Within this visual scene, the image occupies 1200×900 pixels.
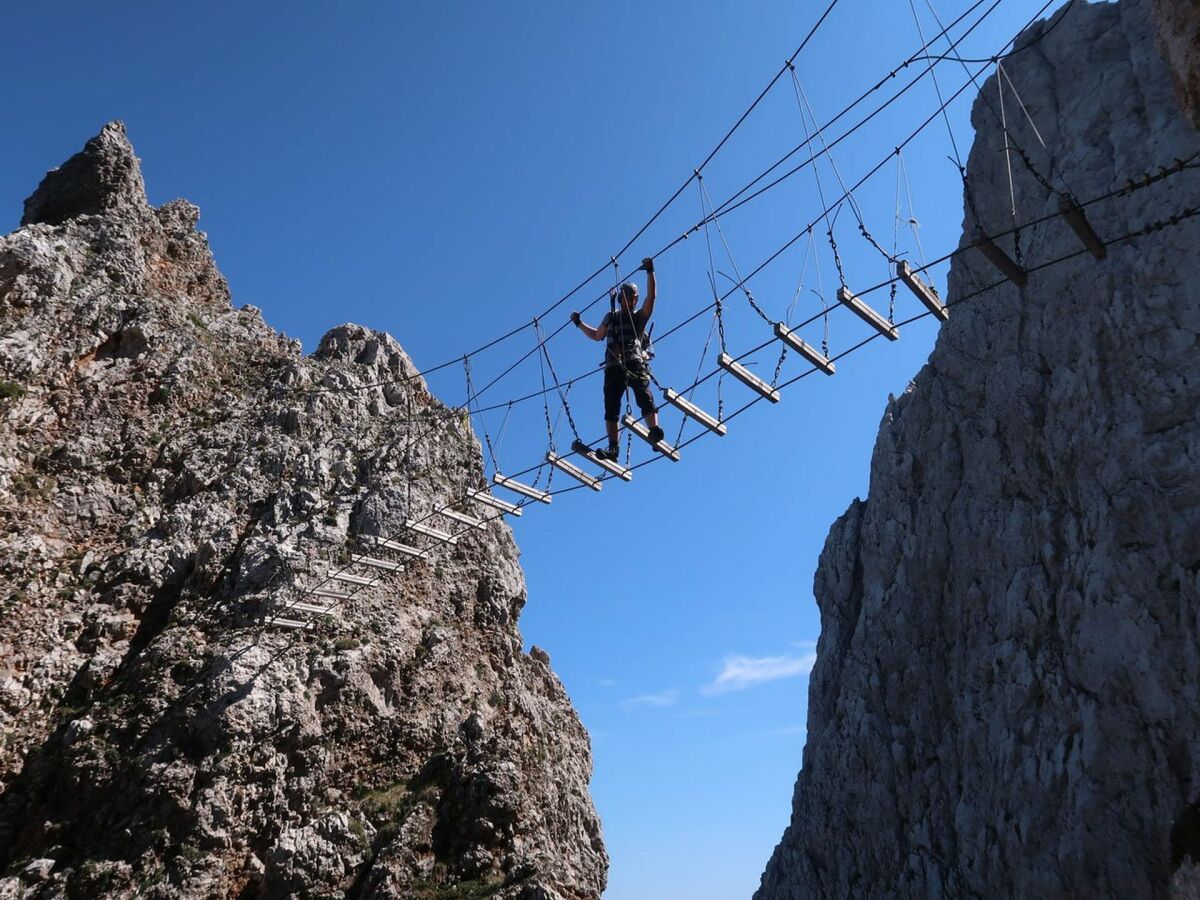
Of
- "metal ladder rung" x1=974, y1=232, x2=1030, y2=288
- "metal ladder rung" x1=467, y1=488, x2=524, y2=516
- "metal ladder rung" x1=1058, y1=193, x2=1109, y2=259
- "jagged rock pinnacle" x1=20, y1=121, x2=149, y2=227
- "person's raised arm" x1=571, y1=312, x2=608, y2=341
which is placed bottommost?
"metal ladder rung" x1=1058, y1=193, x2=1109, y2=259

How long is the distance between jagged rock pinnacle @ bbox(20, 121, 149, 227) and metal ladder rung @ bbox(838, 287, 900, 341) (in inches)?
929

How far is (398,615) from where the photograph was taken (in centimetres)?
2142

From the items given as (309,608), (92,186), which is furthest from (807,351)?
(92,186)

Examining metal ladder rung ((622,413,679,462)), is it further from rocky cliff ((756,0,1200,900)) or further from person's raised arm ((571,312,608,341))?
rocky cliff ((756,0,1200,900))

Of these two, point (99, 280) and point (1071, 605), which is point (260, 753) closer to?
point (99, 280)

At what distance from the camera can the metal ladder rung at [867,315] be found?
446 inches

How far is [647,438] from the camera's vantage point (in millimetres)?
14242

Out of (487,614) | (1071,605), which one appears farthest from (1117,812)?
(487,614)

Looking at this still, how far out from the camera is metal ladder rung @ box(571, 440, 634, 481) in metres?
14.6

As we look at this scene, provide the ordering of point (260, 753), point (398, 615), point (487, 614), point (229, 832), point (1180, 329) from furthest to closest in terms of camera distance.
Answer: point (1180, 329) < point (487, 614) < point (398, 615) < point (260, 753) < point (229, 832)

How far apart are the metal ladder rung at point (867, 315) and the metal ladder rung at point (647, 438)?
3.88 meters

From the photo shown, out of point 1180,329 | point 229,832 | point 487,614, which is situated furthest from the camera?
point 1180,329

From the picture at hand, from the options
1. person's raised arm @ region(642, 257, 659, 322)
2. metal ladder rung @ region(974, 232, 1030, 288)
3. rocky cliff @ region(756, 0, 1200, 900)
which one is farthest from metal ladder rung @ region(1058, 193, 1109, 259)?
Result: rocky cliff @ region(756, 0, 1200, 900)

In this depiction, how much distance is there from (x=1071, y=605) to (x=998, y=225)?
21.2 m
